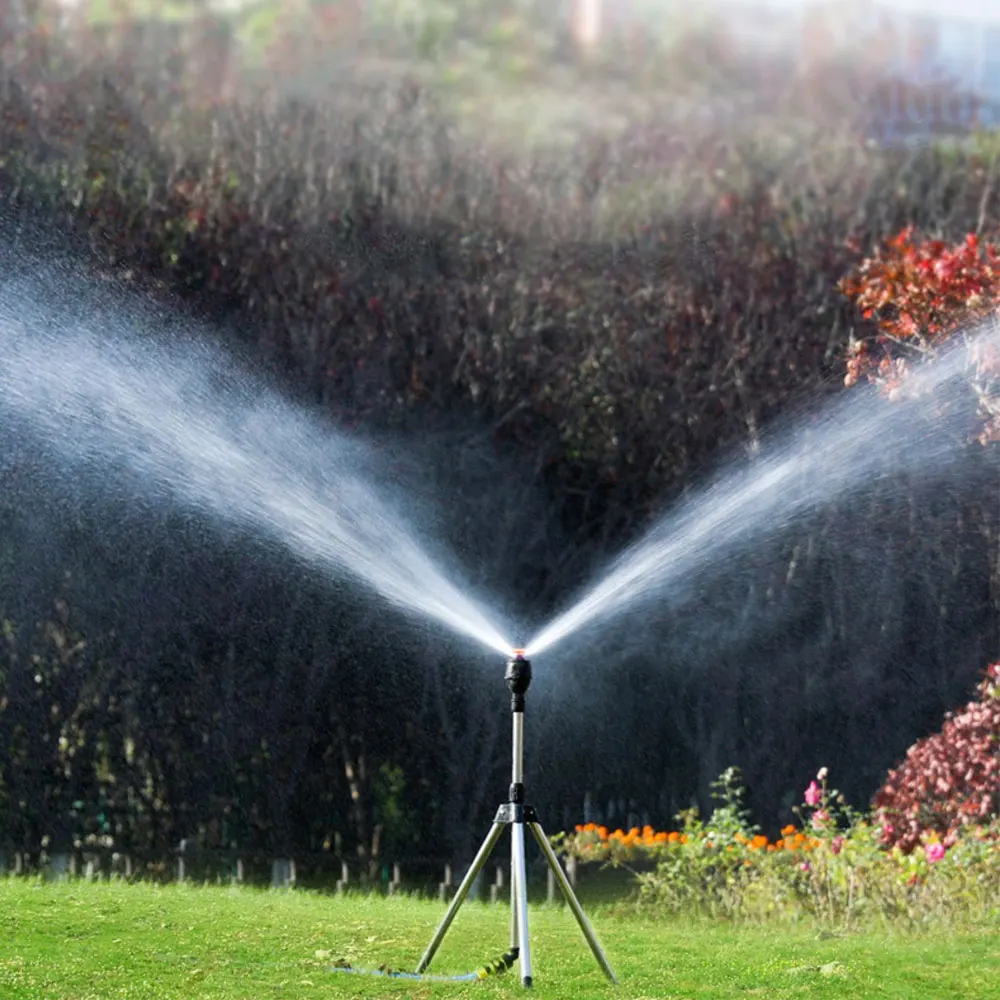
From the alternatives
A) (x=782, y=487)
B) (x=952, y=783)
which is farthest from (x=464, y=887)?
(x=782, y=487)

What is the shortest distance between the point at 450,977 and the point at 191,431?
17.1 ft

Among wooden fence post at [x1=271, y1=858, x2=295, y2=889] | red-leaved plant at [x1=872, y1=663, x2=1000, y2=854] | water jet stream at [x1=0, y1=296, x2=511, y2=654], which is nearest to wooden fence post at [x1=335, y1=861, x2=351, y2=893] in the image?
wooden fence post at [x1=271, y1=858, x2=295, y2=889]

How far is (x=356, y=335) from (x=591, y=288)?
1750 mm

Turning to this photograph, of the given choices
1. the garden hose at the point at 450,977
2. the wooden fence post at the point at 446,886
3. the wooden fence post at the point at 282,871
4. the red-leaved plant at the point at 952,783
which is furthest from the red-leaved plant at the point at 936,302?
the garden hose at the point at 450,977

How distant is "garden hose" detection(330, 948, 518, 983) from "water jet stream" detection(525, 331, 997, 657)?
16.7 ft

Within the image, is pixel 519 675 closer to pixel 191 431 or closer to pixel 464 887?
pixel 464 887

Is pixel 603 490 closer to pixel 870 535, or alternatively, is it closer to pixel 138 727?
pixel 870 535

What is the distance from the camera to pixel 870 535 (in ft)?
40.5

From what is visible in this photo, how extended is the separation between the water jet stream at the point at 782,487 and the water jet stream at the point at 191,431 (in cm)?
137

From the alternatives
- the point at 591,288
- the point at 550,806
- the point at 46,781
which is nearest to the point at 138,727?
the point at 46,781

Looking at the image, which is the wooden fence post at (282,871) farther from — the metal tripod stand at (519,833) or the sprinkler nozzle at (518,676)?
the sprinkler nozzle at (518,676)

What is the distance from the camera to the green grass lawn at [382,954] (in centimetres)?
655

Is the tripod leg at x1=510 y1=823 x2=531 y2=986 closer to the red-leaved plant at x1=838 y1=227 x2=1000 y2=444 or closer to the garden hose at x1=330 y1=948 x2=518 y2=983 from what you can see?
the garden hose at x1=330 y1=948 x2=518 y2=983

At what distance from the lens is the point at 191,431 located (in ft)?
36.3
